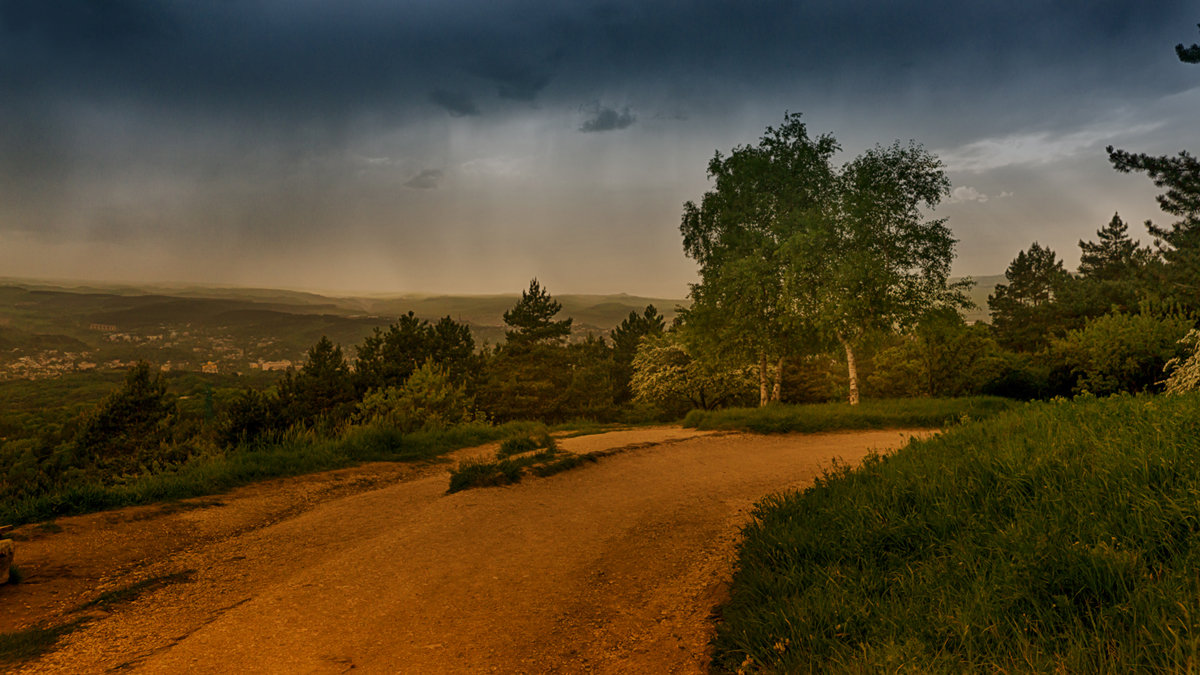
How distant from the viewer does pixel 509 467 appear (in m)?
9.08

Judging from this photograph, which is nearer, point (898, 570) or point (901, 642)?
point (901, 642)

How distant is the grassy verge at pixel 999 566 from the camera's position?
2635 millimetres

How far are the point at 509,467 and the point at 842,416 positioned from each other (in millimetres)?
12189

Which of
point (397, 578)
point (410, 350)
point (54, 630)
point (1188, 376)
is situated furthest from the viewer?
point (410, 350)

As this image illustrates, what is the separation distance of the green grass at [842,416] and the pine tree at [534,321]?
35324 mm

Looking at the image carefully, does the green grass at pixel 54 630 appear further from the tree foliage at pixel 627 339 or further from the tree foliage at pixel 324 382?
the tree foliage at pixel 627 339

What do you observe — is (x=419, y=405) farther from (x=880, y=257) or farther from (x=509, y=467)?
(x=880, y=257)

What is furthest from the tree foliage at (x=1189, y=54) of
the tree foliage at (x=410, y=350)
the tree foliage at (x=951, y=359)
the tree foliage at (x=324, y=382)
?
the tree foliage at (x=410, y=350)

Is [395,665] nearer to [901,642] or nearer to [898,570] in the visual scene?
[901,642]

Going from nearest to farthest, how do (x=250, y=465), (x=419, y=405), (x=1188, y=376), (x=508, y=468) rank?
(x=1188, y=376) < (x=508, y=468) < (x=250, y=465) < (x=419, y=405)

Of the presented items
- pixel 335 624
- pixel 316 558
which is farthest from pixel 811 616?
pixel 316 558

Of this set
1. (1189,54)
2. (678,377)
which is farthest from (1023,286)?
(1189,54)

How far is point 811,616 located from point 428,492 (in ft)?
22.2

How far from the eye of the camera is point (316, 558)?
5.66 m
